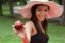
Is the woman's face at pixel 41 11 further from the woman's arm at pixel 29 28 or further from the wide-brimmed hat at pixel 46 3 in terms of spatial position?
the woman's arm at pixel 29 28

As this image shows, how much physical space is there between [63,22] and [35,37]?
12.1 m

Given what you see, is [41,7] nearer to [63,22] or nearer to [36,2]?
[36,2]

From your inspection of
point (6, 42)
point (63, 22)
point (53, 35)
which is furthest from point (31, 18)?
point (63, 22)

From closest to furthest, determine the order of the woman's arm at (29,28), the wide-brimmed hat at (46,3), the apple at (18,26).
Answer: the apple at (18,26), the woman's arm at (29,28), the wide-brimmed hat at (46,3)

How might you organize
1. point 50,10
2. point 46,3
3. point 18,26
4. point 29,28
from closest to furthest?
point 18,26, point 29,28, point 46,3, point 50,10

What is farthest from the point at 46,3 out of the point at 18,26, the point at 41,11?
the point at 18,26

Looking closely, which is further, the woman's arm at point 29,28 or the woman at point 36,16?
the woman at point 36,16

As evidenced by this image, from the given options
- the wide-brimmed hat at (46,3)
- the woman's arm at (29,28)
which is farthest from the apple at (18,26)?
the wide-brimmed hat at (46,3)

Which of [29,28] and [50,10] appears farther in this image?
[50,10]

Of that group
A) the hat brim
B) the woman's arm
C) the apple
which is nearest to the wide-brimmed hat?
the hat brim

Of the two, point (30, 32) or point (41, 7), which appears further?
point (41, 7)

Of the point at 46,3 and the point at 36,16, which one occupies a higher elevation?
the point at 46,3

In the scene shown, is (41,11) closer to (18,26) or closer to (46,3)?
(46,3)

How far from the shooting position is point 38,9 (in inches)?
113
